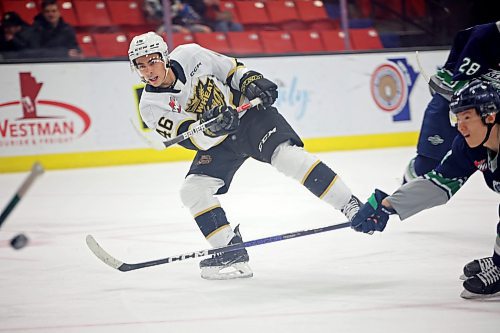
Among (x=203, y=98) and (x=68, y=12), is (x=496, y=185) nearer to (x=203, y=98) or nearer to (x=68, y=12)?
(x=203, y=98)

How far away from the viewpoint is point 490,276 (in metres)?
2.70

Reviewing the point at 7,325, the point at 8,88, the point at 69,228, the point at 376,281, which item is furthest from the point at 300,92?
the point at 7,325

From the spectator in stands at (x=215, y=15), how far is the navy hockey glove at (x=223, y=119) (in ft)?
14.6

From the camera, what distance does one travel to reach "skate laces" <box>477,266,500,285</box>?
268 centimetres

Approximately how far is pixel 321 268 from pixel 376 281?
1.11ft

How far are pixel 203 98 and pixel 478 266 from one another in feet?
4.11

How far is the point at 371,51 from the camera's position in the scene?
760 cm

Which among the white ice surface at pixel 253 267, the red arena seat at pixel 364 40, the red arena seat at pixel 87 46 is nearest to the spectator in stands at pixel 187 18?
the red arena seat at pixel 87 46

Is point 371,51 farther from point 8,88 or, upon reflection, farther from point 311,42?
point 8,88

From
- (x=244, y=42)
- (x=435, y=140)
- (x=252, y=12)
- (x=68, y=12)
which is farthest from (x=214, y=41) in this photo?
(x=435, y=140)

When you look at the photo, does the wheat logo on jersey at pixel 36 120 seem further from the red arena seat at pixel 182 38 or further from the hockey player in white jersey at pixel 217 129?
the hockey player in white jersey at pixel 217 129

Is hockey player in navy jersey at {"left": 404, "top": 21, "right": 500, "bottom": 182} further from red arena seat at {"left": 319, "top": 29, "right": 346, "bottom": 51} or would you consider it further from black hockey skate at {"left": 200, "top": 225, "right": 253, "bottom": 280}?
red arena seat at {"left": 319, "top": 29, "right": 346, "bottom": 51}

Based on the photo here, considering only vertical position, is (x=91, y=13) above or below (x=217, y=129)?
below

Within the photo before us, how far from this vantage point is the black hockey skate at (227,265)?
327 cm
